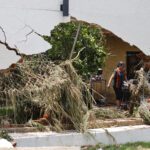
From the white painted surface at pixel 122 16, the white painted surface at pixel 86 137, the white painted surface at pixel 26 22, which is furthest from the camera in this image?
the white painted surface at pixel 122 16

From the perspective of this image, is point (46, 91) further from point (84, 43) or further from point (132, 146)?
point (84, 43)

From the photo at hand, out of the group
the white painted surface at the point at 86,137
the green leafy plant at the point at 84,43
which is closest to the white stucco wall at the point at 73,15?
the white painted surface at the point at 86,137

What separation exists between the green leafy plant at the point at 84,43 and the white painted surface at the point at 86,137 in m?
4.17

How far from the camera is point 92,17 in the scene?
1214 cm

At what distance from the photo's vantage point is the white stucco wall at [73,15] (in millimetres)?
11047

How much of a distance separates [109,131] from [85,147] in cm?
78

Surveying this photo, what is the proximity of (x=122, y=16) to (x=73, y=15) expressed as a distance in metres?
1.41

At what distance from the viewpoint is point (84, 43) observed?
59.2 ft

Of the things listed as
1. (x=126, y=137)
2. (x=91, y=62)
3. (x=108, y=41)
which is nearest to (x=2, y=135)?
(x=126, y=137)

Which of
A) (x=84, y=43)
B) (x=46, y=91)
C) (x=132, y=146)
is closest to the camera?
(x=46, y=91)

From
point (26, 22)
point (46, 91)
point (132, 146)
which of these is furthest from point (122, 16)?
point (132, 146)

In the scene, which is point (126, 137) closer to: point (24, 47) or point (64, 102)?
point (64, 102)

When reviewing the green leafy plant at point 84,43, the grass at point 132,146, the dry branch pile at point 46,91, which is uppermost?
the green leafy plant at point 84,43

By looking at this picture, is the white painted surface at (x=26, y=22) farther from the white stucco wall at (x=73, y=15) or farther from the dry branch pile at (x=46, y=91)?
the dry branch pile at (x=46, y=91)
